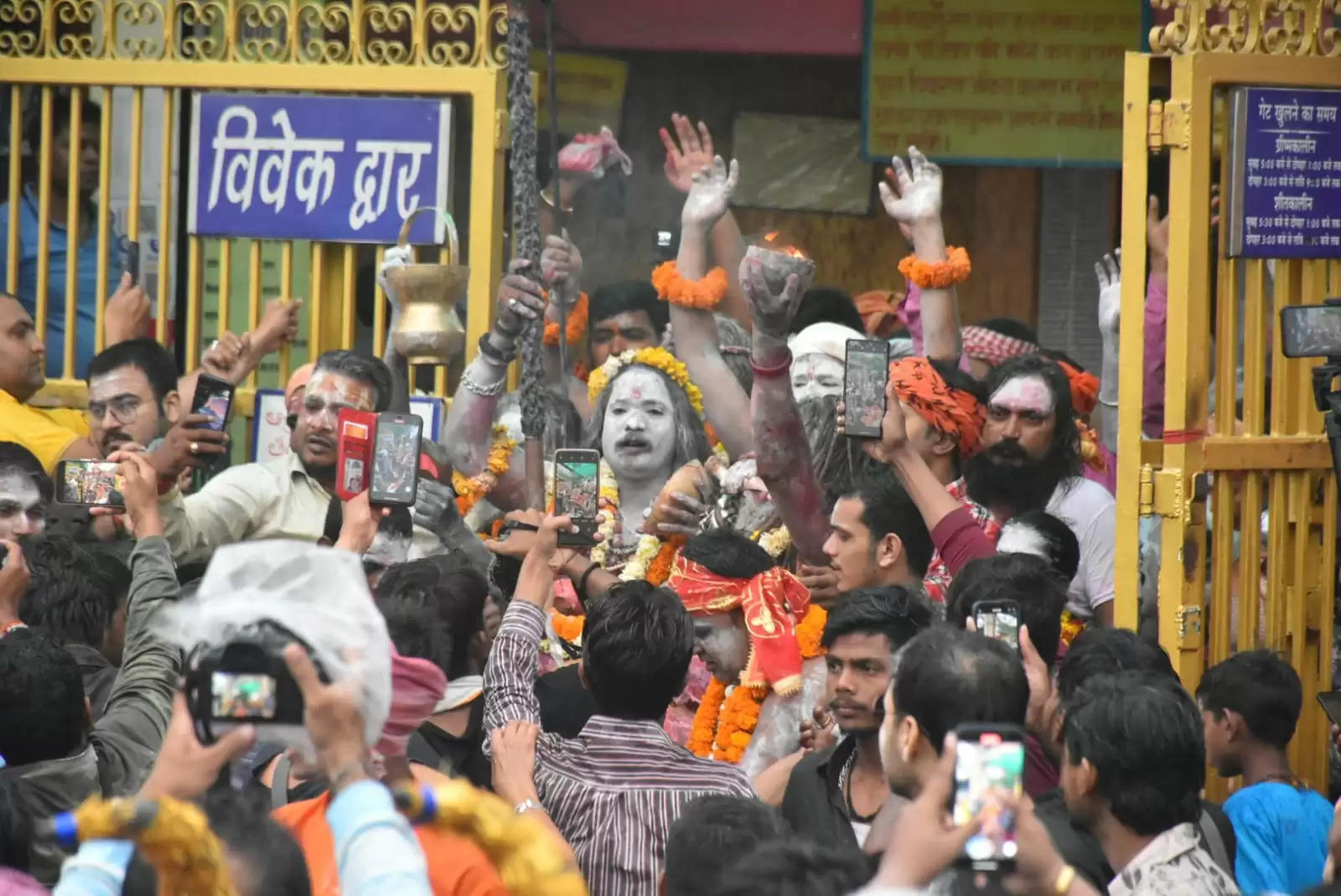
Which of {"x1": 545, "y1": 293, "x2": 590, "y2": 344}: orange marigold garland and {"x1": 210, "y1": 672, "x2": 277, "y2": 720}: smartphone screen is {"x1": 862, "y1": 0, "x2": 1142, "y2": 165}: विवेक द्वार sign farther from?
{"x1": 210, "y1": 672, "x2": 277, "y2": 720}: smartphone screen

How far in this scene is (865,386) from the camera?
16.5ft

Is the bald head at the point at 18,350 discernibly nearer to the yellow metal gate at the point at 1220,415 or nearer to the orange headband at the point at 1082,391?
the orange headband at the point at 1082,391

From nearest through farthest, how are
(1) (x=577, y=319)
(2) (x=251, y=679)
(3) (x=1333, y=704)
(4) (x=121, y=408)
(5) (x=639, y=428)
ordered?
(2) (x=251, y=679), (3) (x=1333, y=704), (4) (x=121, y=408), (5) (x=639, y=428), (1) (x=577, y=319)

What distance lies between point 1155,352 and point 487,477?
204 cm

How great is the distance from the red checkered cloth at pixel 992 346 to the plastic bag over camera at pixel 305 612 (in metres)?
4.59

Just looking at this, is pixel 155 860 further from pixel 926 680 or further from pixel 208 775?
pixel 926 680

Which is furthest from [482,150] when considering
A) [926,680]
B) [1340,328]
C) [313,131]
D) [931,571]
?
[926,680]

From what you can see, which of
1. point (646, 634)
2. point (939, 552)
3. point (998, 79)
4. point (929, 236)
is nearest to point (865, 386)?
point (939, 552)

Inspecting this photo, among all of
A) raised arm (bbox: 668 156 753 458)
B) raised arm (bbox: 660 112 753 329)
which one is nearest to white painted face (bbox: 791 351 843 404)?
raised arm (bbox: 668 156 753 458)

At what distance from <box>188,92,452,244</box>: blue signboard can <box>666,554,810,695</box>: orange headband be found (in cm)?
189

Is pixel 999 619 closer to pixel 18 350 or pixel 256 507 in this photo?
pixel 256 507

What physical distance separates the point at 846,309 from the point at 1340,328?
2.72 m

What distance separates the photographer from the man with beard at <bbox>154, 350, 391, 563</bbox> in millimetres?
5895

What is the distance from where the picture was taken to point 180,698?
2.51m
